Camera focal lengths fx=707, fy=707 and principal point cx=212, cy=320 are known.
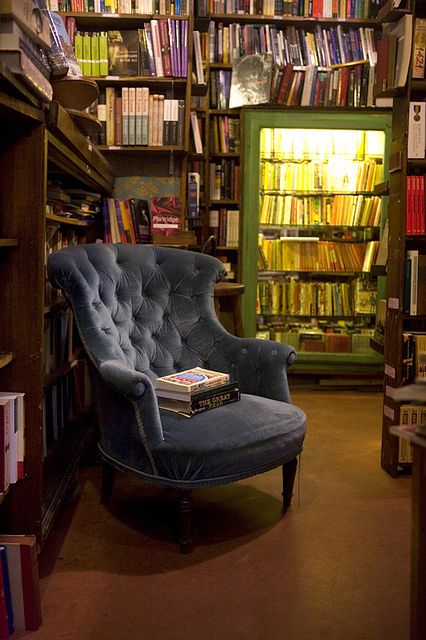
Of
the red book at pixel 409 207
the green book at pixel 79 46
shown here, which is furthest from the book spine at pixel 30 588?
the green book at pixel 79 46

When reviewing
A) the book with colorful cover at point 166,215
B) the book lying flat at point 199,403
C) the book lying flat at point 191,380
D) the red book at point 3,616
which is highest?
the book with colorful cover at point 166,215

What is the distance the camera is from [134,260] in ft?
9.68

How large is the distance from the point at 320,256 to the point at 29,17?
12.4 feet

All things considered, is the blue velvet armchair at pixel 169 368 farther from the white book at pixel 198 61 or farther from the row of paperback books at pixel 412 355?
the white book at pixel 198 61

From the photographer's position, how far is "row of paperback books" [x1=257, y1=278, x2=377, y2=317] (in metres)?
5.34

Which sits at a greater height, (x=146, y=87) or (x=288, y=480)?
(x=146, y=87)

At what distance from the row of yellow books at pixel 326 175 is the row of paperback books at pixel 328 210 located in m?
0.07

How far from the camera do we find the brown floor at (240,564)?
191 centimetres

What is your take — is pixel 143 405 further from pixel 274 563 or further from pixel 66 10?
pixel 66 10

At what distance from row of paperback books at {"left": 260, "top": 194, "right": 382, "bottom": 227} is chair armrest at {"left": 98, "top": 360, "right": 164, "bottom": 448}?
3174mm

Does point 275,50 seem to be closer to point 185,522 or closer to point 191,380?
point 191,380

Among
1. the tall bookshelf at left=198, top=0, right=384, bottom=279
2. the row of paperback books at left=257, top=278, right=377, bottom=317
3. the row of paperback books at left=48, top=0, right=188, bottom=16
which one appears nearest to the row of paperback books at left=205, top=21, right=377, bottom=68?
the tall bookshelf at left=198, top=0, right=384, bottom=279

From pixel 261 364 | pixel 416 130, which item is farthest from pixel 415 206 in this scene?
pixel 261 364

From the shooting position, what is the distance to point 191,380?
256cm
